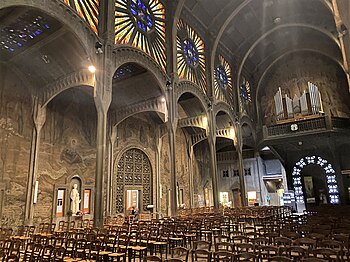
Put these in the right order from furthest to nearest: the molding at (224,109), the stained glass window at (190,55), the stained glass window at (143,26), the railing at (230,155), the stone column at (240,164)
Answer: the railing at (230,155) < the stone column at (240,164) < the molding at (224,109) < the stained glass window at (190,55) < the stained glass window at (143,26)

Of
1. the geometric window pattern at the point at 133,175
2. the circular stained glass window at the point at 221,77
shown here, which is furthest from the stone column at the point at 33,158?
the circular stained glass window at the point at 221,77

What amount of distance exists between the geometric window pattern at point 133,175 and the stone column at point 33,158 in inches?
224

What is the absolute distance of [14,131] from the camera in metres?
12.7

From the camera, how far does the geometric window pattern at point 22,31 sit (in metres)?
10.6

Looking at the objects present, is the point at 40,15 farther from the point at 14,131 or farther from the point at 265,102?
the point at 265,102

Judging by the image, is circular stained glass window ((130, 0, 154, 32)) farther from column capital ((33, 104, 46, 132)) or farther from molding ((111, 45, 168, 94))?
column capital ((33, 104, 46, 132))

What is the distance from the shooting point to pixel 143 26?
15.0 meters

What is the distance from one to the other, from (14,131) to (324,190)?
2647 centimetres

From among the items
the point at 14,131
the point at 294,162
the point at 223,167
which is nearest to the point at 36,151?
the point at 14,131

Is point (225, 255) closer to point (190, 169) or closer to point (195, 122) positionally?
point (195, 122)

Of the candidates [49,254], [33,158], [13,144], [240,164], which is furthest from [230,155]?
[49,254]

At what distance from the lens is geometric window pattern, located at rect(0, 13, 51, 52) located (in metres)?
10.6

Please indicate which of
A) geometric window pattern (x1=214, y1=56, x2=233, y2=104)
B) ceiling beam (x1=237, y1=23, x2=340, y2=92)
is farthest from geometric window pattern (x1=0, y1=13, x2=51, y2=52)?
ceiling beam (x1=237, y1=23, x2=340, y2=92)

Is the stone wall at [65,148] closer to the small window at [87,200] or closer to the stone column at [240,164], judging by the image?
the small window at [87,200]
